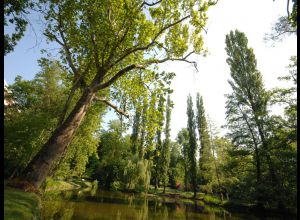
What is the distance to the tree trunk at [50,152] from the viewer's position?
5973 mm

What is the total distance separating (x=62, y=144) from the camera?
256 inches

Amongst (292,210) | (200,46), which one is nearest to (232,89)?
(292,210)

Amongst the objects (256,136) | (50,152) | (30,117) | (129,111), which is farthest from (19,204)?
(256,136)

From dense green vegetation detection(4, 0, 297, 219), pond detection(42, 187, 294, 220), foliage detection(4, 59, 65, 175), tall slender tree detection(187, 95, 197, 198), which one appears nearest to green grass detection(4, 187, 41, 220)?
dense green vegetation detection(4, 0, 297, 219)

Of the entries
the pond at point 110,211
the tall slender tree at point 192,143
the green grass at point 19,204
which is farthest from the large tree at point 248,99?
the green grass at point 19,204

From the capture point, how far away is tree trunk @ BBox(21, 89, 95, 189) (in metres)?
5.97

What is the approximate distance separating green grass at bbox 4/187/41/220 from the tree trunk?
0.42 metres

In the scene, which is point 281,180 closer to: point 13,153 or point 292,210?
point 292,210

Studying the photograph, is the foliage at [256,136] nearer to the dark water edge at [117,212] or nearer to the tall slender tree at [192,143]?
the dark water edge at [117,212]

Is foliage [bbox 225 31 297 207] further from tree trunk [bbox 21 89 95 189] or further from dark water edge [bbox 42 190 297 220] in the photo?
tree trunk [bbox 21 89 95 189]

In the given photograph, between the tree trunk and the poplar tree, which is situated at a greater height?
the poplar tree

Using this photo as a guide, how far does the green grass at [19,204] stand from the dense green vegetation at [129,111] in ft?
0.09

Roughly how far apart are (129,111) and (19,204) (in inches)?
223

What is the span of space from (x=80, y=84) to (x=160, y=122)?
4.11m
